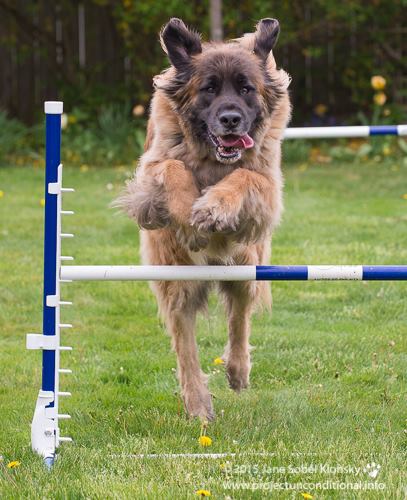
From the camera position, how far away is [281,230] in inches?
319

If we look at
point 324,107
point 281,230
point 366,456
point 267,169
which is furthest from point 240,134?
point 324,107

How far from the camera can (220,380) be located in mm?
5016

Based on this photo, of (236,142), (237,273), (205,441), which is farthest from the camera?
(236,142)

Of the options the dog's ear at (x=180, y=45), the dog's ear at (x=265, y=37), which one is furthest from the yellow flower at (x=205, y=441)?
the dog's ear at (x=265, y=37)

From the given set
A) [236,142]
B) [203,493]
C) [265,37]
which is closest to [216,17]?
[265,37]

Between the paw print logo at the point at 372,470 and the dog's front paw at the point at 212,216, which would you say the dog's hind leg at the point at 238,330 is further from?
the paw print logo at the point at 372,470

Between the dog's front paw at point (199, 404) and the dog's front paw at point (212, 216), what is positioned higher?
the dog's front paw at point (212, 216)

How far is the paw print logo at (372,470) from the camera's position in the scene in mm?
3525

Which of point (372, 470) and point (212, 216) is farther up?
point (212, 216)

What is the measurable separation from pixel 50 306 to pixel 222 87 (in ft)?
4.16

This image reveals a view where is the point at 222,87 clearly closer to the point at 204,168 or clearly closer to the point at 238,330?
the point at 204,168

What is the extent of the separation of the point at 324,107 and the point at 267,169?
34.3 feet

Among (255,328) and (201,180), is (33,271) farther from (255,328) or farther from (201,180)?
(201,180)

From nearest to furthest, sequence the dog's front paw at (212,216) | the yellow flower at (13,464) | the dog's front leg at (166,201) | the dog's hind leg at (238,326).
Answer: the yellow flower at (13,464)
the dog's front paw at (212,216)
the dog's front leg at (166,201)
the dog's hind leg at (238,326)
